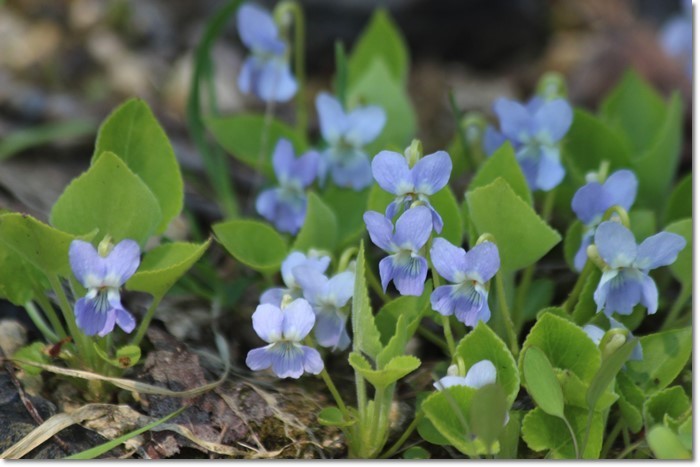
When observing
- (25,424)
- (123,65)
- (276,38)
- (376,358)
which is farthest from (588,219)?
(123,65)

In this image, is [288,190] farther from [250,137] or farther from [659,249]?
[659,249]

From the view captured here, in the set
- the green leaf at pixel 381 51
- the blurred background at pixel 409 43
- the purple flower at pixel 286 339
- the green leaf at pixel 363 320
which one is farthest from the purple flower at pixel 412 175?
the blurred background at pixel 409 43

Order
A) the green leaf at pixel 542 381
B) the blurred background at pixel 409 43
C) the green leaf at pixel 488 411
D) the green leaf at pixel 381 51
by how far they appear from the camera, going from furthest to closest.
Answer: the blurred background at pixel 409 43, the green leaf at pixel 381 51, the green leaf at pixel 542 381, the green leaf at pixel 488 411

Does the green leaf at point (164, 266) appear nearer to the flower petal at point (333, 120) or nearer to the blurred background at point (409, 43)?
the flower petal at point (333, 120)

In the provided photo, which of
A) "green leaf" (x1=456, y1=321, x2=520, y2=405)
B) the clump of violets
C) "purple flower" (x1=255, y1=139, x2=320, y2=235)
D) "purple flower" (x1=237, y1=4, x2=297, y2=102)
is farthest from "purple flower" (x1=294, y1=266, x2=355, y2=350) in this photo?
"purple flower" (x1=237, y1=4, x2=297, y2=102)

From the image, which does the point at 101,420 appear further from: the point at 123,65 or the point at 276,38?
the point at 123,65

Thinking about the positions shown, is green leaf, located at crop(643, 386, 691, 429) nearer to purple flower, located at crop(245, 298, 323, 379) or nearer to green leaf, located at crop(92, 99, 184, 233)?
purple flower, located at crop(245, 298, 323, 379)
